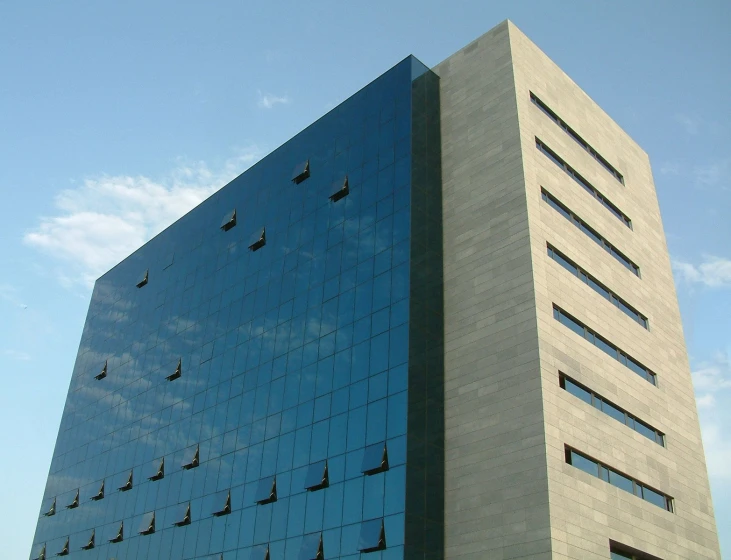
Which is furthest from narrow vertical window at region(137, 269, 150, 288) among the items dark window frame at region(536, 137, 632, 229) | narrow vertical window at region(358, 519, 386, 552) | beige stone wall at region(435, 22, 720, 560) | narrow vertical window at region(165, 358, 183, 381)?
narrow vertical window at region(358, 519, 386, 552)

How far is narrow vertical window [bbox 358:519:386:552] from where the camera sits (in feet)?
128

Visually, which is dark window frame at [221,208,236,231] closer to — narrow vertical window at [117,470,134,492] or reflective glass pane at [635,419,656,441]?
narrow vertical window at [117,470,134,492]

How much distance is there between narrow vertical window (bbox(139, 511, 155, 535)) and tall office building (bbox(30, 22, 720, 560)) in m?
0.20


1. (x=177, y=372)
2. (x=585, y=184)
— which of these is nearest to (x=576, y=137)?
(x=585, y=184)

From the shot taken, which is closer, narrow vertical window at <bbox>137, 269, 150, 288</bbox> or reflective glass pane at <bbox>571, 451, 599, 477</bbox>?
reflective glass pane at <bbox>571, 451, 599, 477</bbox>

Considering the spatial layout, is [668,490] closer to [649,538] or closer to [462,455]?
[649,538]

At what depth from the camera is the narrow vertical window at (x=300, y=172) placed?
190ft

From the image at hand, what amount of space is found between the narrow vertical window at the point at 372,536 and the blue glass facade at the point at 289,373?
0.08 meters

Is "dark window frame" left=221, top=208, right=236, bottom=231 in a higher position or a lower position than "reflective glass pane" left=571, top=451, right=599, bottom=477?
higher

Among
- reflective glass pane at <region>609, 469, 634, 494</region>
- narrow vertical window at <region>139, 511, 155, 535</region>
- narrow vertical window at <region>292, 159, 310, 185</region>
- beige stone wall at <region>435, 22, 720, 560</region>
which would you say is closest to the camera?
beige stone wall at <region>435, 22, 720, 560</region>

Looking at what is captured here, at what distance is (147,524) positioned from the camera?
5803cm

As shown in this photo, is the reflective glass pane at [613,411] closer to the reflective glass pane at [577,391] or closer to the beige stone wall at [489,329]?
the reflective glass pane at [577,391]

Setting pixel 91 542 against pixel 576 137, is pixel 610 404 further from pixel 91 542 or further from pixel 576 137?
pixel 91 542

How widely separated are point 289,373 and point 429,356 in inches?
436
